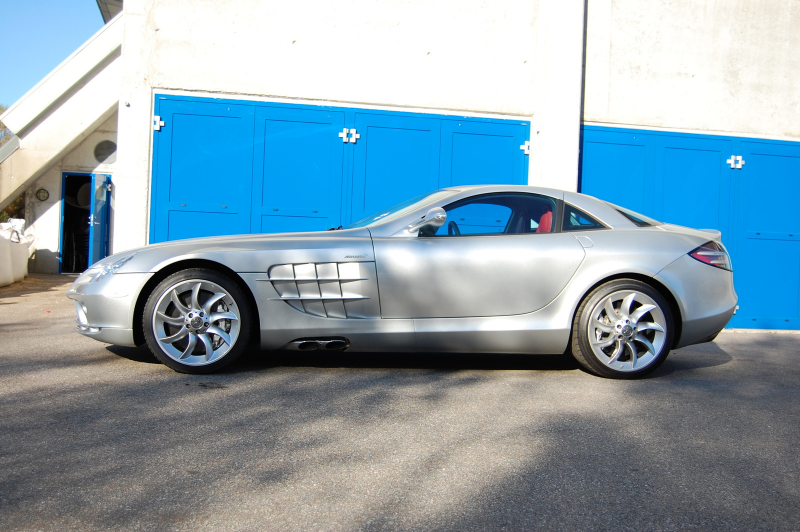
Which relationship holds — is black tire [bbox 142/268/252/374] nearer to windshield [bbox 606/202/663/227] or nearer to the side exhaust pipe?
the side exhaust pipe

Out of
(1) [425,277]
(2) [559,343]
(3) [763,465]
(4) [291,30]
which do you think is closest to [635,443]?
(3) [763,465]

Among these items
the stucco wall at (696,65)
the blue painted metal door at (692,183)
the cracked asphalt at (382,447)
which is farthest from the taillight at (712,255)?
the stucco wall at (696,65)

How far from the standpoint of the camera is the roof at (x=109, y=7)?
58.7 ft

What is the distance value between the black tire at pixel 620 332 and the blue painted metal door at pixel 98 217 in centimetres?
1226

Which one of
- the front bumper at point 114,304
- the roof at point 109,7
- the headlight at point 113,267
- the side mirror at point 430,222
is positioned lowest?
the front bumper at point 114,304

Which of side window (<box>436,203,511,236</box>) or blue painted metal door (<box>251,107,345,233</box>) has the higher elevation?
blue painted metal door (<box>251,107,345,233</box>)

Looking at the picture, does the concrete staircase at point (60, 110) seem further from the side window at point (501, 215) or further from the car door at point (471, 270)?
the car door at point (471, 270)

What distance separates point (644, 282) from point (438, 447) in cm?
243

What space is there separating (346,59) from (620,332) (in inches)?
206

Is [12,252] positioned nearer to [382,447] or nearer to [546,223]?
[546,223]

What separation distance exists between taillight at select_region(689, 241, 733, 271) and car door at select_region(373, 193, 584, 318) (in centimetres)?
89

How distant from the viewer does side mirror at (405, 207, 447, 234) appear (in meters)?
4.39

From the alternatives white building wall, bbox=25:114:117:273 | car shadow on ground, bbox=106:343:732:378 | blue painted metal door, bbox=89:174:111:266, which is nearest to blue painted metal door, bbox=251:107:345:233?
car shadow on ground, bbox=106:343:732:378

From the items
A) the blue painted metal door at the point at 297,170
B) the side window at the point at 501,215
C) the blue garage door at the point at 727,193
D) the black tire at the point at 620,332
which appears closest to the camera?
the black tire at the point at 620,332
